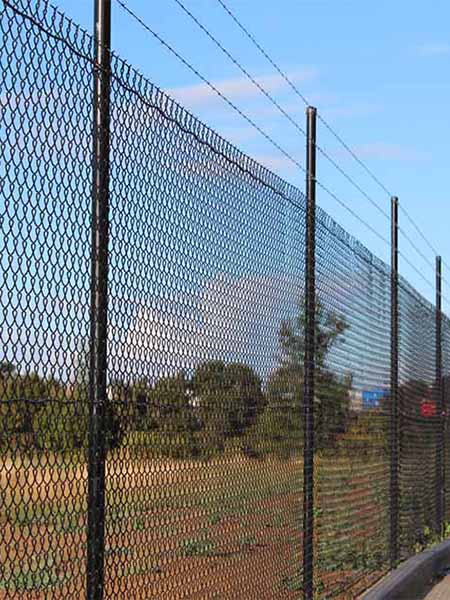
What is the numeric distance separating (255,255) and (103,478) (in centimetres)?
291

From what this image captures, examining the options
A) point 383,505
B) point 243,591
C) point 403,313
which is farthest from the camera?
point 403,313

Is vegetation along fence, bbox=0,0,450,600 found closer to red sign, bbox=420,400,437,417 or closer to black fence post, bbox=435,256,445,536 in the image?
red sign, bbox=420,400,437,417

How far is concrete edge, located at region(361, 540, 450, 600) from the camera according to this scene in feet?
35.8

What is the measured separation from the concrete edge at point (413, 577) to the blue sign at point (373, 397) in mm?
1429

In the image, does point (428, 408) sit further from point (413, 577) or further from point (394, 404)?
point (413, 577)

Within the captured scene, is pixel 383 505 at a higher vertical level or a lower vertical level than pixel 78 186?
lower

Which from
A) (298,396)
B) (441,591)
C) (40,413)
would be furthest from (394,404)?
(40,413)

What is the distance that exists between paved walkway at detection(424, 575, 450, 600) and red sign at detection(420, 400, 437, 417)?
2.70m

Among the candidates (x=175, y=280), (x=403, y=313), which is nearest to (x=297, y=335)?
(x=175, y=280)

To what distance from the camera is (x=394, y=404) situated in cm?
1375

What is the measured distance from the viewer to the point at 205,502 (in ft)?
21.0

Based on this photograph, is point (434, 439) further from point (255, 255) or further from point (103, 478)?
point (103, 478)

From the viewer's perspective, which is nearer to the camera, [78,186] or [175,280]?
→ [78,186]

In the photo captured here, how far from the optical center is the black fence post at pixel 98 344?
4910 millimetres
